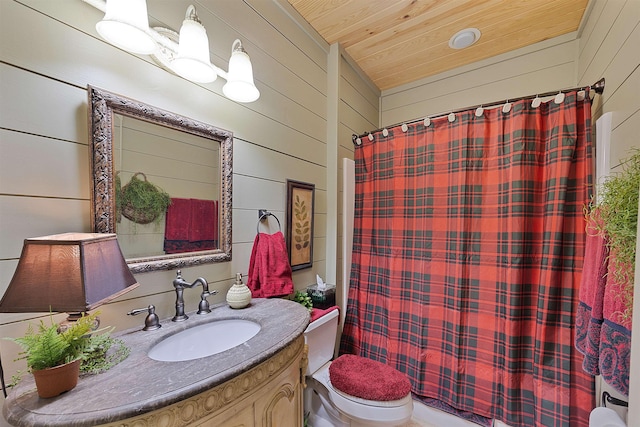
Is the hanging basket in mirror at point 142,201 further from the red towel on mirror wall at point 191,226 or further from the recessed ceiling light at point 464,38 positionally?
the recessed ceiling light at point 464,38

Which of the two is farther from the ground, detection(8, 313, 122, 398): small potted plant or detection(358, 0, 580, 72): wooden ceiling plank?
detection(358, 0, 580, 72): wooden ceiling plank

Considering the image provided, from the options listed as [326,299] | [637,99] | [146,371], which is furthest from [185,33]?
[637,99]

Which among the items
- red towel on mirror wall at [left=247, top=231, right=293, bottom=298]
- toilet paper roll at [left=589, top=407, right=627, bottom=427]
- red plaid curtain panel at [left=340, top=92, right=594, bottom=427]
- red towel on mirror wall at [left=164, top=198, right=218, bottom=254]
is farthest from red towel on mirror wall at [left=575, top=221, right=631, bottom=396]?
red towel on mirror wall at [left=164, top=198, right=218, bottom=254]

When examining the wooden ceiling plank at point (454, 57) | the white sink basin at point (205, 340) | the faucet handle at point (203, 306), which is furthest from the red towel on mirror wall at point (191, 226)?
the wooden ceiling plank at point (454, 57)

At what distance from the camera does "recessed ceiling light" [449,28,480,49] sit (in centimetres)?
170

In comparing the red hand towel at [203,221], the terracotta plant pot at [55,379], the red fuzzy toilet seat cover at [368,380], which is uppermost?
the red hand towel at [203,221]

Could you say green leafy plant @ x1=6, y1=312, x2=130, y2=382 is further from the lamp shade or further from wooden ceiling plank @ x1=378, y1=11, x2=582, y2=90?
wooden ceiling plank @ x1=378, y1=11, x2=582, y2=90

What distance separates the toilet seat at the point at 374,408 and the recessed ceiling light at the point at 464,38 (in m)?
2.28

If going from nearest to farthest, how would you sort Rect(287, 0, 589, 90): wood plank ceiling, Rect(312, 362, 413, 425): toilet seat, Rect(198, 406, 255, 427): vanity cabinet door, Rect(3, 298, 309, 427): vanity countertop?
1. Rect(3, 298, 309, 427): vanity countertop
2. Rect(198, 406, 255, 427): vanity cabinet door
3. Rect(312, 362, 413, 425): toilet seat
4. Rect(287, 0, 589, 90): wood plank ceiling

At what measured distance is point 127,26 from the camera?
77cm

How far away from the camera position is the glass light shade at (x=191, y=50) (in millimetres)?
920

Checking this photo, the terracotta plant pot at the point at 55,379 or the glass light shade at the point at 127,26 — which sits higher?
the glass light shade at the point at 127,26

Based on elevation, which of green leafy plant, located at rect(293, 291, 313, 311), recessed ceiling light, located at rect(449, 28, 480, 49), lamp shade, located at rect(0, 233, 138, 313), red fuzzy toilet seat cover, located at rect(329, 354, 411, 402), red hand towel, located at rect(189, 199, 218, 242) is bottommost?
red fuzzy toilet seat cover, located at rect(329, 354, 411, 402)

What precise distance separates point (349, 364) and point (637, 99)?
1.71m
